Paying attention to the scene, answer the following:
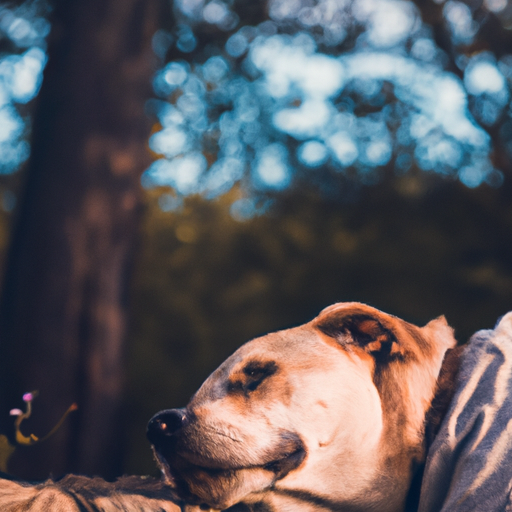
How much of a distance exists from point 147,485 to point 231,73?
293 centimetres

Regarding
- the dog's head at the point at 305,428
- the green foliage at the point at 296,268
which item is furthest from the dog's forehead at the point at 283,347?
the green foliage at the point at 296,268

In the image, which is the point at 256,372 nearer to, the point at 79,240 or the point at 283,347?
the point at 283,347

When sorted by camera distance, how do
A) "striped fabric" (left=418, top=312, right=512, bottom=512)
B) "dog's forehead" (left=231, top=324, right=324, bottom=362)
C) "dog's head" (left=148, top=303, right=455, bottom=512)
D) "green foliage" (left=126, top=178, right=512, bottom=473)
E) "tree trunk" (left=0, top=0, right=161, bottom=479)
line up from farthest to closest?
"green foliage" (left=126, top=178, right=512, bottom=473) < "tree trunk" (left=0, top=0, right=161, bottom=479) < "dog's forehead" (left=231, top=324, right=324, bottom=362) < "dog's head" (left=148, top=303, right=455, bottom=512) < "striped fabric" (left=418, top=312, right=512, bottom=512)

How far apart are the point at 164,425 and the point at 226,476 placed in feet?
0.59

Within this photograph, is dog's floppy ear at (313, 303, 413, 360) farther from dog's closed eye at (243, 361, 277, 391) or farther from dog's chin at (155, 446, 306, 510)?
dog's chin at (155, 446, 306, 510)

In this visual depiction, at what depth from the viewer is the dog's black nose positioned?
1191 mm

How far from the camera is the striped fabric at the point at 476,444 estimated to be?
1.06m

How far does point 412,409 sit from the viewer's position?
1.24 meters

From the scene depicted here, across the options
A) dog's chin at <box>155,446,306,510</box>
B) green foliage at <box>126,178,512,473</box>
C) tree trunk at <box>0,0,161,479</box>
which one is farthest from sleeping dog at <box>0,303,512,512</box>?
green foliage at <box>126,178,512,473</box>

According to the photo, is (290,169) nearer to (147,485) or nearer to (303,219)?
(303,219)

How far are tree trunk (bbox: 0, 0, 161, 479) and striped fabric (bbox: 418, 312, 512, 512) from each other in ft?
4.36

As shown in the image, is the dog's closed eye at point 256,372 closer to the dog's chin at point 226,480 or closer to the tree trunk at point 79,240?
the dog's chin at point 226,480

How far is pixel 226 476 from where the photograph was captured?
45.8 inches

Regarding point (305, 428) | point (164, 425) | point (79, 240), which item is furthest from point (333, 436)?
point (79, 240)
